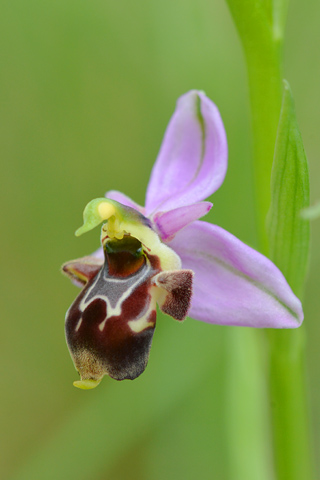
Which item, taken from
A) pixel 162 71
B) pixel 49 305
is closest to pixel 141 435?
pixel 49 305

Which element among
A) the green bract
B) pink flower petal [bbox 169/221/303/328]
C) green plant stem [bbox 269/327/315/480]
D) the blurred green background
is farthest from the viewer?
the blurred green background

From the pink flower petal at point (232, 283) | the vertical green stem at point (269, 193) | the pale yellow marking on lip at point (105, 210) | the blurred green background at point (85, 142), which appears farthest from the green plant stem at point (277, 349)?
the blurred green background at point (85, 142)

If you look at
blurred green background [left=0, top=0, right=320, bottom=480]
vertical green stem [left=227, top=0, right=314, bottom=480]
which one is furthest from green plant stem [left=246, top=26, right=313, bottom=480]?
blurred green background [left=0, top=0, right=320, bottom=480]

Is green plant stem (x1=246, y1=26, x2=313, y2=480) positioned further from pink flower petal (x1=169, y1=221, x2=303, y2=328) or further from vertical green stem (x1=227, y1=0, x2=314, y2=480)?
pink flower petal (x1=169, y1=221, x2=303, y2=328)

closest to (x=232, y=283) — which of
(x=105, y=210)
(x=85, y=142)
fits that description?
(x=105, y=210)

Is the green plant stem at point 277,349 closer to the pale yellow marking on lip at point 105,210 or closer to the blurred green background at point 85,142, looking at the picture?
the pale yellow marking on lip at point 105,210

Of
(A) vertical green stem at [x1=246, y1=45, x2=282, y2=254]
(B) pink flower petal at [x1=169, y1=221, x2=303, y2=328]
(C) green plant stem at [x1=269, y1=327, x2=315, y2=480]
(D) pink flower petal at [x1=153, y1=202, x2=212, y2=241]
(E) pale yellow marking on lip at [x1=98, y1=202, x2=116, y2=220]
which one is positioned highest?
(A) vertical green stem at [x1=246, y1=45, x2=282, y2=254]

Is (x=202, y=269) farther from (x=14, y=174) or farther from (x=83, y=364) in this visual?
(x=14, y=174)
